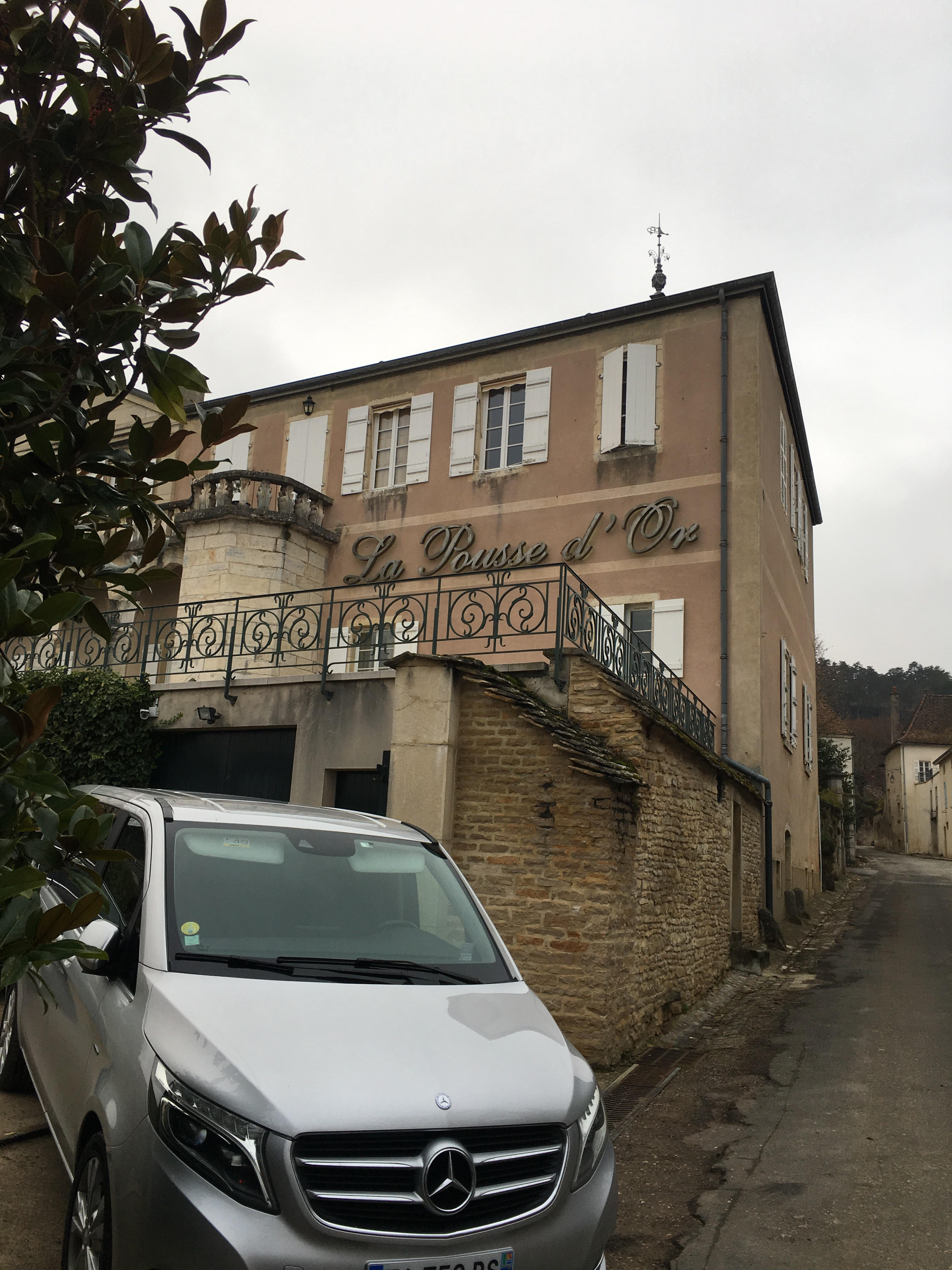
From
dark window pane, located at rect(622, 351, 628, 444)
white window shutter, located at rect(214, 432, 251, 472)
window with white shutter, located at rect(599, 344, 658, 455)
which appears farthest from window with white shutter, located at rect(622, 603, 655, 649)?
white window shutter, located at rect(214, 432, 251, 472)

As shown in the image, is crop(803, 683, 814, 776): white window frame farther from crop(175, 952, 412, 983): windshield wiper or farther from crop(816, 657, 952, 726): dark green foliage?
crop(816, 657, 952, 726): dark green foliage

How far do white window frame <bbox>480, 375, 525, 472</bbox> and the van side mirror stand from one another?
1359 cm

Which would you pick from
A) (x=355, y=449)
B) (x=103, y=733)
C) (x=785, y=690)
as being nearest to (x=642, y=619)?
(x=785, y=690)

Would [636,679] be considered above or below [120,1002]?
above

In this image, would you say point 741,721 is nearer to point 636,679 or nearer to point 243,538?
point 636,679

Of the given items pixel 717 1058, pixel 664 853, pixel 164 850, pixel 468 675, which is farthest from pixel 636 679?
pixel 164 850

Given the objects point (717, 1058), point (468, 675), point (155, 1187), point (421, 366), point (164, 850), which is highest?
point (421, 366)

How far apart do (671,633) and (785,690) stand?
10.5 feet

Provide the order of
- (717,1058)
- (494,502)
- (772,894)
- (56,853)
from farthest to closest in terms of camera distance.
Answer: (494,502), (772,894), (717,1058), (56,853)

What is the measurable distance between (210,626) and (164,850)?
23.6 feet

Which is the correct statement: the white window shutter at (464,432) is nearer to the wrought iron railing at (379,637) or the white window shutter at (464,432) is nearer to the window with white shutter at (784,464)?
the wrought iron railing at (379,637)

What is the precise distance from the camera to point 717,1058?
25.1 ft

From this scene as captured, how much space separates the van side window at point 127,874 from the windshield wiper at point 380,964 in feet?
2.13

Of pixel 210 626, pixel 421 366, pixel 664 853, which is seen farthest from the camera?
pixel 421 366
